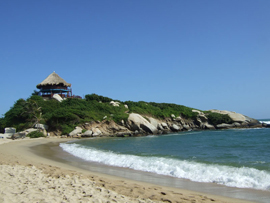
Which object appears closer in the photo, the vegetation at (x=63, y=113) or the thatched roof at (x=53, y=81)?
the vegetation at (x=63, y=113)

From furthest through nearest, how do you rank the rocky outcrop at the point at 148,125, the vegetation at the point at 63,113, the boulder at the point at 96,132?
the rocky outcrop at the point at 148,125, the vegetation at the point at 63,113, the boulder at the point at 96,132

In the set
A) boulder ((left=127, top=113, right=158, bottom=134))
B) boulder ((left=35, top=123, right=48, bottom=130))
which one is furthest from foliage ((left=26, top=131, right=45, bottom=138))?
boulder ((left=127, top=113, right=158, bottom=134))

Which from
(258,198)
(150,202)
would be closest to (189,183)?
(258,198)

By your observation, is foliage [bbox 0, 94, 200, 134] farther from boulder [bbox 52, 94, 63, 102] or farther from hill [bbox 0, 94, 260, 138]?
boulder [bbox 52, 94, 63, 102]

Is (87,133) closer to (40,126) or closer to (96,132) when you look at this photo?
(96,132)

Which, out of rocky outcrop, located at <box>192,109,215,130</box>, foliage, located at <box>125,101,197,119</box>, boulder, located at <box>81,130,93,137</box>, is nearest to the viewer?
boulder, located at <box>81,130,93,137</box>

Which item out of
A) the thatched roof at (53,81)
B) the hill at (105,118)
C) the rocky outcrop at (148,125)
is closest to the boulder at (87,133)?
the rocky outcrop at (148,125)

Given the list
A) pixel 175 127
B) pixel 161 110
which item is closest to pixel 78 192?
pixel 175 127

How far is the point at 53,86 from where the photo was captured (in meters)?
44.8

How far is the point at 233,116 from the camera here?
50969mm

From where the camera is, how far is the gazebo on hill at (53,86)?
4417cm

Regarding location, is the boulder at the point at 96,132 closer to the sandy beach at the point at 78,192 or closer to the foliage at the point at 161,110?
the foliage at the point at 161,110

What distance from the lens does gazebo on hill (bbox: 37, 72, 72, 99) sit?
44169 millimetres

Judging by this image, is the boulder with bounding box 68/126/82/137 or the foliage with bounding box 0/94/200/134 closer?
the boulder with bounding box 68/126/82/137
